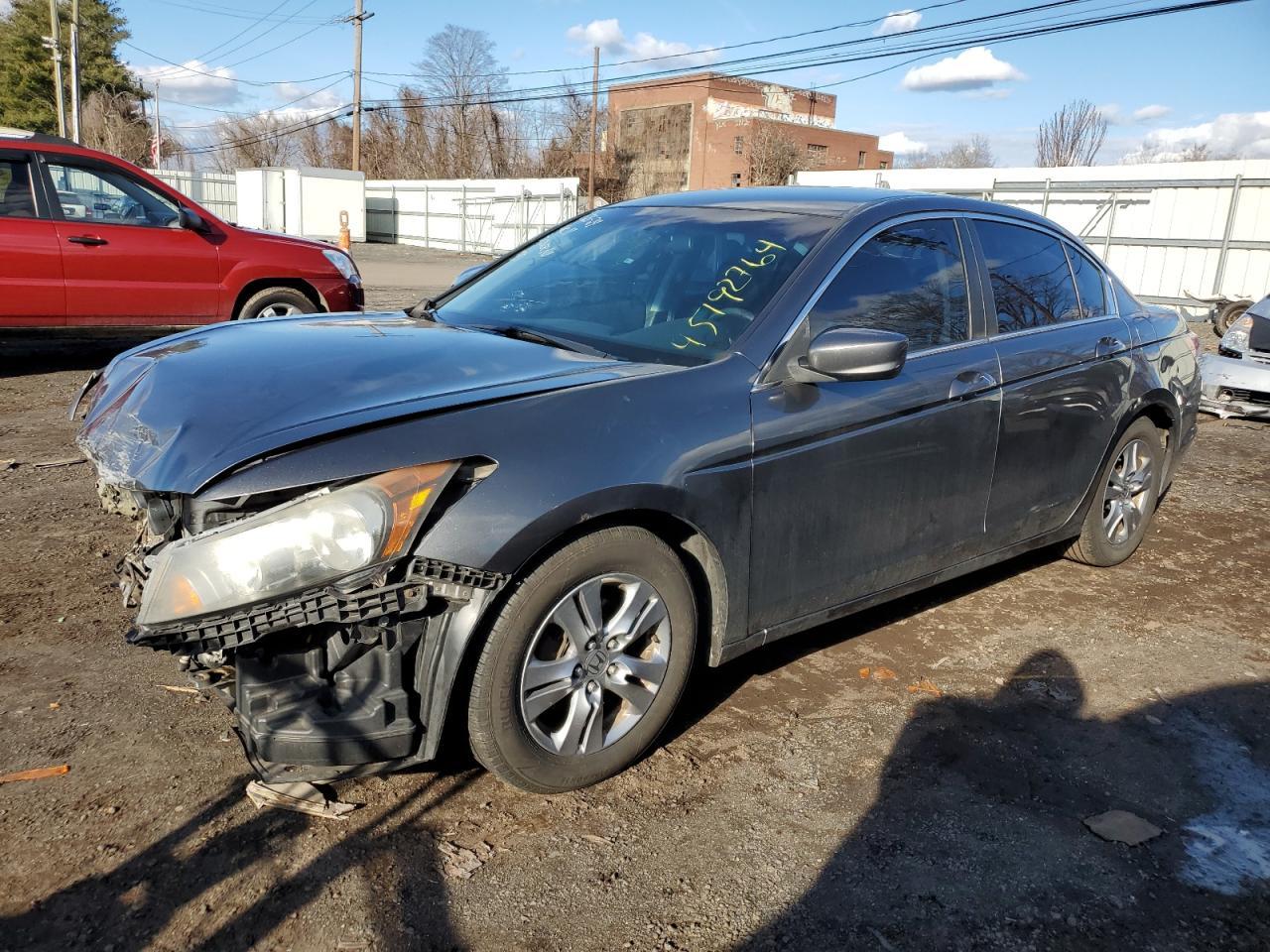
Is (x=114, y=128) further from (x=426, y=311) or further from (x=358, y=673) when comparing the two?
(x=358, y=673)

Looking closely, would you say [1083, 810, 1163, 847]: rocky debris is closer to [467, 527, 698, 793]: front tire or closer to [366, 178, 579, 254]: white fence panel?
[467, 527, 698, 793]: front tire

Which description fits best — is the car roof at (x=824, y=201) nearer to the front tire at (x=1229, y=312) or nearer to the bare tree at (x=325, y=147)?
the front tire at (x=1229, y=312)

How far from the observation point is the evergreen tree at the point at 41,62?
5622 centimetres

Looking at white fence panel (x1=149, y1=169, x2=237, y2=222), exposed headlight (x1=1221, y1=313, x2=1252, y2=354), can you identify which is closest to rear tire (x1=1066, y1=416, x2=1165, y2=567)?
exposed headlight (x1=1221, y1=313, x2=1252, y2=354)

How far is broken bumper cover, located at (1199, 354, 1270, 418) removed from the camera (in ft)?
30.1

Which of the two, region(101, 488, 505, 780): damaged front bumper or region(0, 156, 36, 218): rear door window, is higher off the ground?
region(0, 156, 36, 218): rear door window

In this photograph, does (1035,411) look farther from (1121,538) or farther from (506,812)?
(506,812)

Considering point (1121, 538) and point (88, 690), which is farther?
point (1121, 538)

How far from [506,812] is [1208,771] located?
88.3 inches

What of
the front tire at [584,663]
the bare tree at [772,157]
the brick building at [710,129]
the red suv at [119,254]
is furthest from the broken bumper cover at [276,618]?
the brick building at [710,129]

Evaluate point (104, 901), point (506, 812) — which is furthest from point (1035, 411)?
point (104, 901)

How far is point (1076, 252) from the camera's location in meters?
4.72

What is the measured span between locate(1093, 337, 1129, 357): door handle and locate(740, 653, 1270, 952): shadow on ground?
1.56 meters

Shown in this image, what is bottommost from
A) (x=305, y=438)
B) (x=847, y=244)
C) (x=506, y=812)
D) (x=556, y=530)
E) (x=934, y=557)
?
(x=506, y=812)
